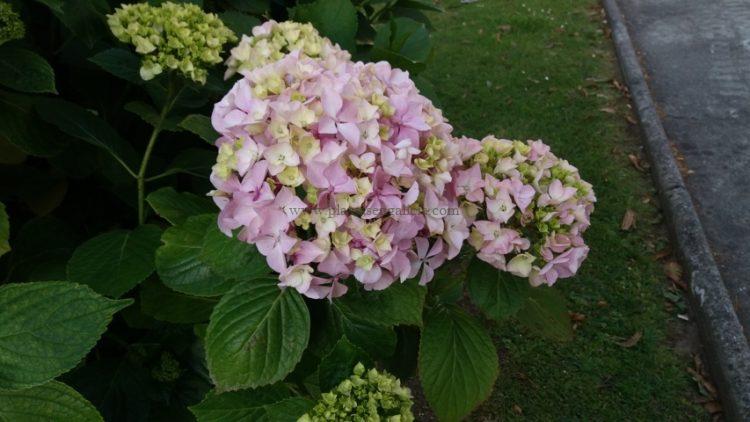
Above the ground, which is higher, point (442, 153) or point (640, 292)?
point (442, 153)

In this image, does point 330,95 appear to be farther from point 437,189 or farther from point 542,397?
point 542,397

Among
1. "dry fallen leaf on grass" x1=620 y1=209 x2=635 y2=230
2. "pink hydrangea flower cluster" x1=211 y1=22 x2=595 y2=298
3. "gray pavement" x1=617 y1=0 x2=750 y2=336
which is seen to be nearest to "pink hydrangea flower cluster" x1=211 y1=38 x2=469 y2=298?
"pink hydrangea flower cluster" x1=211 y1=22 x2=595 y2=298

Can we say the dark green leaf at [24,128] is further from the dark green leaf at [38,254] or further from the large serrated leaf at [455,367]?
the large serrated leaf at [455,367]

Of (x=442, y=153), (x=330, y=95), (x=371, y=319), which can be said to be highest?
(x=330, y=95)

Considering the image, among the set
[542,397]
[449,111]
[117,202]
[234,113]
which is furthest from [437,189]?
[449,111]

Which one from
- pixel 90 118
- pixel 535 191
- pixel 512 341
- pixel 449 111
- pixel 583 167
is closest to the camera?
pixel 535 191

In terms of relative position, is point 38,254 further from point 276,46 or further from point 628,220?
point 628,220

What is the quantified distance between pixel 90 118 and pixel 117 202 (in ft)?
1.49

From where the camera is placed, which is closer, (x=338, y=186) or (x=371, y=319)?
(x=338, y=186)

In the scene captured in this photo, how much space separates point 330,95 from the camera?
0.98 m

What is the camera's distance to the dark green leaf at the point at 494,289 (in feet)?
4.04

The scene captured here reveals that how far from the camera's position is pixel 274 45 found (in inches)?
47.8

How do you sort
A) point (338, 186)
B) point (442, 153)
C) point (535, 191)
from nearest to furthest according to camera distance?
point (338, 186) < point (442, 153) < point (535, 191)

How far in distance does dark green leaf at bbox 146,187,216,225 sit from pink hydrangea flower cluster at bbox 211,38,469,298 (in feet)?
0.86
